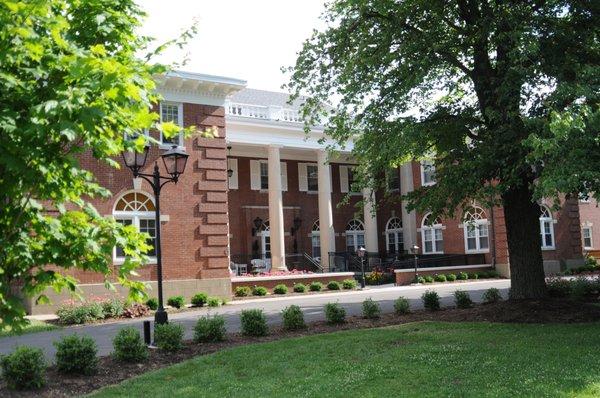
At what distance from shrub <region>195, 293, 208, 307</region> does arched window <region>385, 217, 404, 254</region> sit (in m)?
22.2

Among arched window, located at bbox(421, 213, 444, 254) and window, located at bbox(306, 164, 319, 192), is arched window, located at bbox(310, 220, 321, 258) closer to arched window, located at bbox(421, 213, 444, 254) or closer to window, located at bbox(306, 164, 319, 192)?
window, located at bbox(306, 164, 319, 192)

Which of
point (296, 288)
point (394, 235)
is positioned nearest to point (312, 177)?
point (394, 235)

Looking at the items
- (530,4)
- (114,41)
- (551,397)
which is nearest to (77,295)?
(114,41)

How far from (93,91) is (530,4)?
11.7 metres

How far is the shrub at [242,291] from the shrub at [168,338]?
48.0ft

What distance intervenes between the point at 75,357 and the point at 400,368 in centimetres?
477

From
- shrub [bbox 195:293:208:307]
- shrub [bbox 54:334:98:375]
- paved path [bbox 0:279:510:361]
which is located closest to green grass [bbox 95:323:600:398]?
shrub [bbox 54:334:98:375]

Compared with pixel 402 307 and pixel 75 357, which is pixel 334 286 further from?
pixel 75 357

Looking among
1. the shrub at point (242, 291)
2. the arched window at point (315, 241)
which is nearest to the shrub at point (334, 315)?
the shrub at point (242, 291)

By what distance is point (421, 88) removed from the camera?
1599cm

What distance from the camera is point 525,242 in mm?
14477

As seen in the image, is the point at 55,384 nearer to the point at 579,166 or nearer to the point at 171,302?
the point at 579,166

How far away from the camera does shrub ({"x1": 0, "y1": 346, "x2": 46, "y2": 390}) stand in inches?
310

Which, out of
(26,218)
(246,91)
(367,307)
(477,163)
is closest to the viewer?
(26,218)
